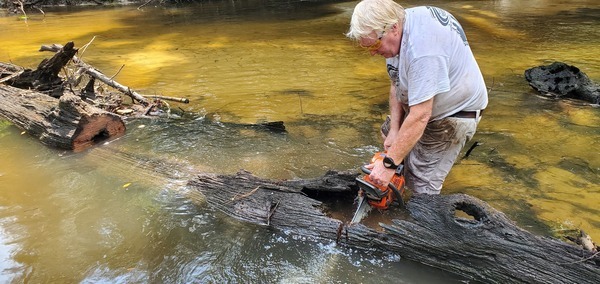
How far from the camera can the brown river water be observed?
304 cm

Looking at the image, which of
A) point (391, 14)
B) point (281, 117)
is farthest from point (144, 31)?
point (391, 14)

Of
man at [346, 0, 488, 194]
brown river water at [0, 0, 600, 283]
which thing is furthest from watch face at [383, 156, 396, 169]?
brown river water at [0, 0, 600, 283]

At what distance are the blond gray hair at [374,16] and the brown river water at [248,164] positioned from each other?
1656mm

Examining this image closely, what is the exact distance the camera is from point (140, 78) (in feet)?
27.3

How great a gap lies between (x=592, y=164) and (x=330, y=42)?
8152mm

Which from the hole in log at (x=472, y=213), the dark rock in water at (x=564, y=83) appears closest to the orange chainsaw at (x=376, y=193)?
the hole in log at (x=472, y=213)

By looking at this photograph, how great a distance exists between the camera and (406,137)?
8.32 ft

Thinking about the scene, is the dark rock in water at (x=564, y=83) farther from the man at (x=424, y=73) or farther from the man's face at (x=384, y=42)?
the man's face at (x=384, y=42)

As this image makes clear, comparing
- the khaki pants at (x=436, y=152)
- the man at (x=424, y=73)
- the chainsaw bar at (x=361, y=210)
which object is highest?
the man at (x=424, y=73)

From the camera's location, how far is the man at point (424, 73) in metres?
2.36

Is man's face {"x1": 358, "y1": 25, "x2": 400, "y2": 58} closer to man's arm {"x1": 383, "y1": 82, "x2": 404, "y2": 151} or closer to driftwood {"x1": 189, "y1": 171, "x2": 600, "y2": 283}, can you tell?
man's arm {"x1": 383, "y1": 82, "x2": 404, "y2": 151}

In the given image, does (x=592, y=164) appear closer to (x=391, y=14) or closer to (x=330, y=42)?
(x=391, y=14)

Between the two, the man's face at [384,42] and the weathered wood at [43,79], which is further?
the weathered wood at [43,79]

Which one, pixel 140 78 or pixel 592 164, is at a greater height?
pixel 140 78
